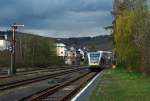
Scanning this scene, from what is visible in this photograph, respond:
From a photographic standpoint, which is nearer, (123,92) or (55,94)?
(123,92)

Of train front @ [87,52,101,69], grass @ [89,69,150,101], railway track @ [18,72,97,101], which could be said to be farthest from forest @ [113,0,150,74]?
railway track @ [18,72,97,101]

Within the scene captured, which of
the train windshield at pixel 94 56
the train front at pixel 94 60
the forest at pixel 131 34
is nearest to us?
the forest at pixel 131 34

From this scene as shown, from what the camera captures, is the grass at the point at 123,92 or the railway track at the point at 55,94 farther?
the railway track at the point at 55,94

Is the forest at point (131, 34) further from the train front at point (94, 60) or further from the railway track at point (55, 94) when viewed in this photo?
the railway track at point (55, 94)

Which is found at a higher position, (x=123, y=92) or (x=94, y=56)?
(x=94, y=56)

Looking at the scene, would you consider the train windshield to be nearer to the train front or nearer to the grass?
the train front

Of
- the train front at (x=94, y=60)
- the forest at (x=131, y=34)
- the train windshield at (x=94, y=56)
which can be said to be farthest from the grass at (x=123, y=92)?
the train windshield at (x=94, y=56)

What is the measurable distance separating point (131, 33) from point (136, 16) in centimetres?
459

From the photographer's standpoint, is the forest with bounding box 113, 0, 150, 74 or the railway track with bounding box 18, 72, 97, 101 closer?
the railway track with bounding box 18, 72, 97, 101

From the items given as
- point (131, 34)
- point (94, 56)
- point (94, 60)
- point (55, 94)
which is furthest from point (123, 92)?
point (94, 56)

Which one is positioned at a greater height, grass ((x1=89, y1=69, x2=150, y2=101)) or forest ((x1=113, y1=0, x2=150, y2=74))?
forest ((x1=113, y1=0, x2=150, y2=74))

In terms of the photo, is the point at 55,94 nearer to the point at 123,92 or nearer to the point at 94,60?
the point at 123,92

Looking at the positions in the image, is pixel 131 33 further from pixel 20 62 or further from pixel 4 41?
pixel 4 41

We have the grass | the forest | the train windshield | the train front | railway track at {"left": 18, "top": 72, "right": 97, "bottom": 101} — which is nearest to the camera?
the grass
